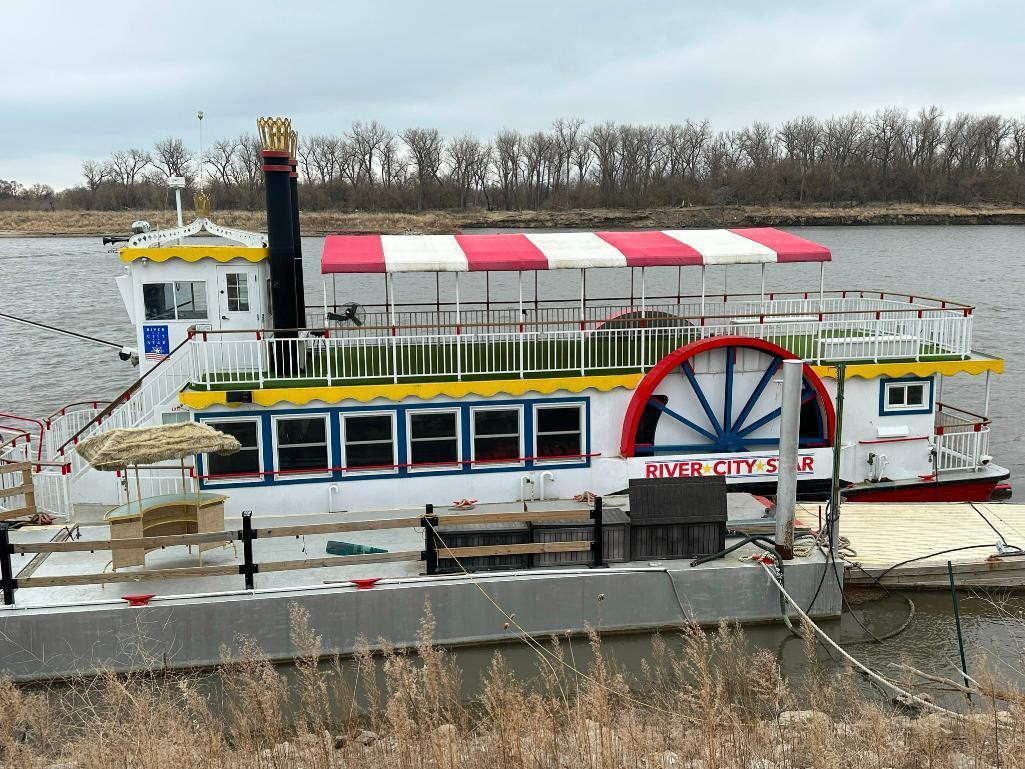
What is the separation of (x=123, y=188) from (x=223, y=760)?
90.4m

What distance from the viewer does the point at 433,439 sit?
43.5ft

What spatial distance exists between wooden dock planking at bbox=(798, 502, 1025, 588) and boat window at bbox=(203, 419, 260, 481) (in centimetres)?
793

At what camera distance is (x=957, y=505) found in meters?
14.3

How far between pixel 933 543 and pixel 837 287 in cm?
3172

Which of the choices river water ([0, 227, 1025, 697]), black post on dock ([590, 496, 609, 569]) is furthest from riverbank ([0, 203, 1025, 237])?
black post on dock ([590, 496, 609, 569])

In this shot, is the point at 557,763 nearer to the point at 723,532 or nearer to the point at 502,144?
the point at 723,532

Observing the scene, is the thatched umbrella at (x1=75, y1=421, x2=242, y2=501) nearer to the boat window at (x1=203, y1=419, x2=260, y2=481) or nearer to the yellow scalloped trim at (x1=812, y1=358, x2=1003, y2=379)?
the boat window at (x1=203, y1=419, x2=260, y2=481)

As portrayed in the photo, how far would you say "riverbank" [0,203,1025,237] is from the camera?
6881cm

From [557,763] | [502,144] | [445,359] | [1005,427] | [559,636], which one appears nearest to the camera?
[557,763]

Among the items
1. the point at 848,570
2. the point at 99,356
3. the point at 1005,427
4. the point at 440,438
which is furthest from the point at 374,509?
the point at 99,356

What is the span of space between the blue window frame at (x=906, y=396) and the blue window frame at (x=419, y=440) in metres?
4.76

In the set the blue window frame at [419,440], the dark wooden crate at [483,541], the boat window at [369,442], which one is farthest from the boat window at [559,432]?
the dark wooden crate at [483,541]

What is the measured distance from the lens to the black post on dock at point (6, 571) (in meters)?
9.84

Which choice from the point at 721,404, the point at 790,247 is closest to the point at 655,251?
the point at 790,247
